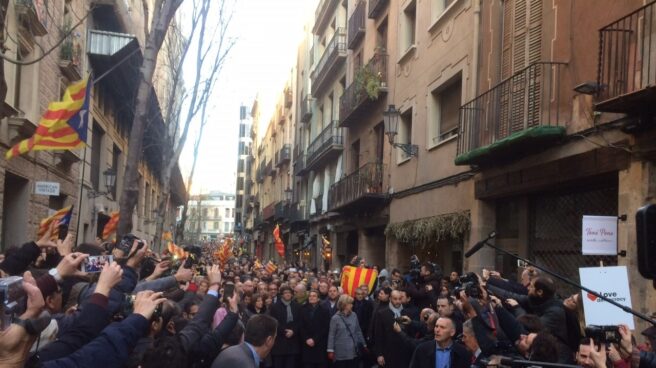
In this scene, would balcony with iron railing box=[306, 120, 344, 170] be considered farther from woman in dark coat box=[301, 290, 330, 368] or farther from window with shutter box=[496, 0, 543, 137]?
woman in dark coat box=[301, 290, 330, 368]

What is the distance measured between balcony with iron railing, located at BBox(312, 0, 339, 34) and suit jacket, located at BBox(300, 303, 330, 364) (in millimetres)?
21538

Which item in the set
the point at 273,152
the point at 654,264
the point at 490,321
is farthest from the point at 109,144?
the point at 273,152

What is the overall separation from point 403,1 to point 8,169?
11.9 metres

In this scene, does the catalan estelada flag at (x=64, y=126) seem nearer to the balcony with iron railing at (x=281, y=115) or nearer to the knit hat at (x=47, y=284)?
the knit hat at (x=47, y=284)

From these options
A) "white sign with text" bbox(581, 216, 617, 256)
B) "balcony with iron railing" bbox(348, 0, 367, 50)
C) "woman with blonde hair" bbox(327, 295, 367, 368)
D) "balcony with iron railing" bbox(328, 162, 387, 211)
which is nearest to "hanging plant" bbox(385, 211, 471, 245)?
"balcony with iron railing" bbox(328, 162, 387, 211)

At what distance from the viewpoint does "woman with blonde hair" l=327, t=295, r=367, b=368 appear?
1004 centimetres

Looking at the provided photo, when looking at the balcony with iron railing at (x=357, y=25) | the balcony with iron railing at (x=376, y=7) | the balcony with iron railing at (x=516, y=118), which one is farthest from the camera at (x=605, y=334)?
the balcony with iron railing at (x=357, y=25)

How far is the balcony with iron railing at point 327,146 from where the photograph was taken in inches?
1051

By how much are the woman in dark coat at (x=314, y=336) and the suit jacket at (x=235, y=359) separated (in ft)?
19.1

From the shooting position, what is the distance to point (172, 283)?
20.2ft

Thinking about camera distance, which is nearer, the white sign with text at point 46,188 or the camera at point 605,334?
the camera at point 605,334

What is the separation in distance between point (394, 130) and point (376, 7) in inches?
238

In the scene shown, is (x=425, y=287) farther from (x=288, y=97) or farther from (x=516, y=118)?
(x=288, y=97)

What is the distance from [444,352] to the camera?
6.25 meters
